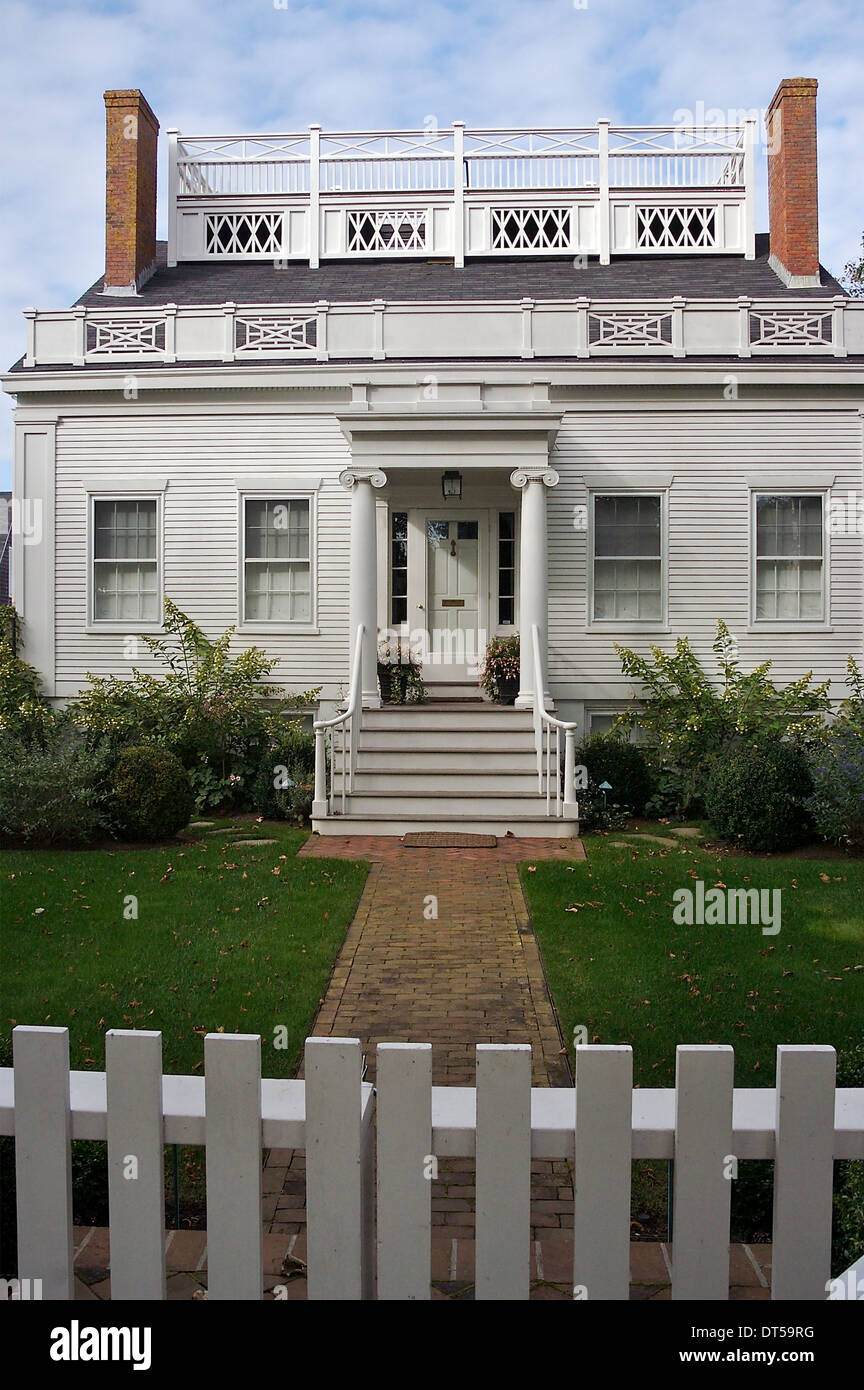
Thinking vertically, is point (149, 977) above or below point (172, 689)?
below

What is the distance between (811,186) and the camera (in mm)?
17859

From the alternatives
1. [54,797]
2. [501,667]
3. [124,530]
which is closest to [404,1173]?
[54,797]

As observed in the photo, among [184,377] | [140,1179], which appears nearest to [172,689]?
[184,377]

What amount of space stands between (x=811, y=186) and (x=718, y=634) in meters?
8.75

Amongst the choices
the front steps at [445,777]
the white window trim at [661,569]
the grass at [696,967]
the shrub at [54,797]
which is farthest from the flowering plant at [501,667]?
the shrub at [54,797]

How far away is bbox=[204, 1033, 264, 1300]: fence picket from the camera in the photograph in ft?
7.72

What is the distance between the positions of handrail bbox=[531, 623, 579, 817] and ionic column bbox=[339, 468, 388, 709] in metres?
2.11

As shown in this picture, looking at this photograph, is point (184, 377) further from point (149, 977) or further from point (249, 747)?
point (149, 977)

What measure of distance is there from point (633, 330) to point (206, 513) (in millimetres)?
6898

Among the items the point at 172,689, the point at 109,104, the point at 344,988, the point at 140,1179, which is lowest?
the point at 344,988

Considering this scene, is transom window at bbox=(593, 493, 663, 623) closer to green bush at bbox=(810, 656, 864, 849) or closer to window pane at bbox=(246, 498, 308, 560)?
window pane at bbox=(246, 498, 308, 560)

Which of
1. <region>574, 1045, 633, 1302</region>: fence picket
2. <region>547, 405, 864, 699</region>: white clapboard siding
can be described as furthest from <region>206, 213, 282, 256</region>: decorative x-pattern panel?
<region>574, 1045, 633, 1302</region>: fence picket

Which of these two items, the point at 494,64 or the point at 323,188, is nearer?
the point at 494,64

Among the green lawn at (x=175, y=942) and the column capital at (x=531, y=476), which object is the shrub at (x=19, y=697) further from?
the column capital at (x=531, y=476)
